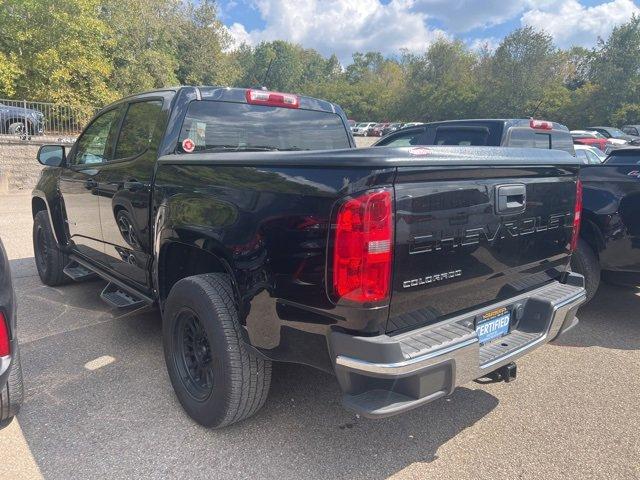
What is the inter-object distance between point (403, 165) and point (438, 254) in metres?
0.46

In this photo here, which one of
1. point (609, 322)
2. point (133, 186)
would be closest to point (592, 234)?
point (609, 322)

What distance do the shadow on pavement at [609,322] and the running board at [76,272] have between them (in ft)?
14.4

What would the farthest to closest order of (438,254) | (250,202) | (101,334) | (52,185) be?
(52,185) → (101,334) → (250,202) → (438,254)

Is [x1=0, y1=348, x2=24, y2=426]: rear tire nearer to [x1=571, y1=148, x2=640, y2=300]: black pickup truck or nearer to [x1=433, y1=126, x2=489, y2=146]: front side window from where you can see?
[x1=571, y1=148, x2=640, y2=300]: black pickup truck

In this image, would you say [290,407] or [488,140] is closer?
[290,407]

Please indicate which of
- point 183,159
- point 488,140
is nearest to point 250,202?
point 183,159

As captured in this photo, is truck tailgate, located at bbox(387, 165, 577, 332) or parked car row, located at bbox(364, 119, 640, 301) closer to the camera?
truck tailgate, located at bbox(387, 165, 577, 332)

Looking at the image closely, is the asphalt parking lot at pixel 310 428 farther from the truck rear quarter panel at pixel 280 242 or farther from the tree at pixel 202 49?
the tree at pixel 202 49

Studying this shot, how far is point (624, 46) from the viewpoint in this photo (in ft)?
126

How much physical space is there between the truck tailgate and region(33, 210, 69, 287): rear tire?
415 cm

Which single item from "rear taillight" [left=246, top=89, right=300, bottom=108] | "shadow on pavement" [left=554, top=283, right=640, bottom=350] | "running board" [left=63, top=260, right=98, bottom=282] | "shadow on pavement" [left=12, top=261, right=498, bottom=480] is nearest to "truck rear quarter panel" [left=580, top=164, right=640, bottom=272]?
"shadow on pavement" [left=554, top=283, right=640, bottom=350]

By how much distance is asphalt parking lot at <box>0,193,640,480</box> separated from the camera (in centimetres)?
244

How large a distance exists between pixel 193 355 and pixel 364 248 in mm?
1530

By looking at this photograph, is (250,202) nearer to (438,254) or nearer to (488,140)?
(438,254)
